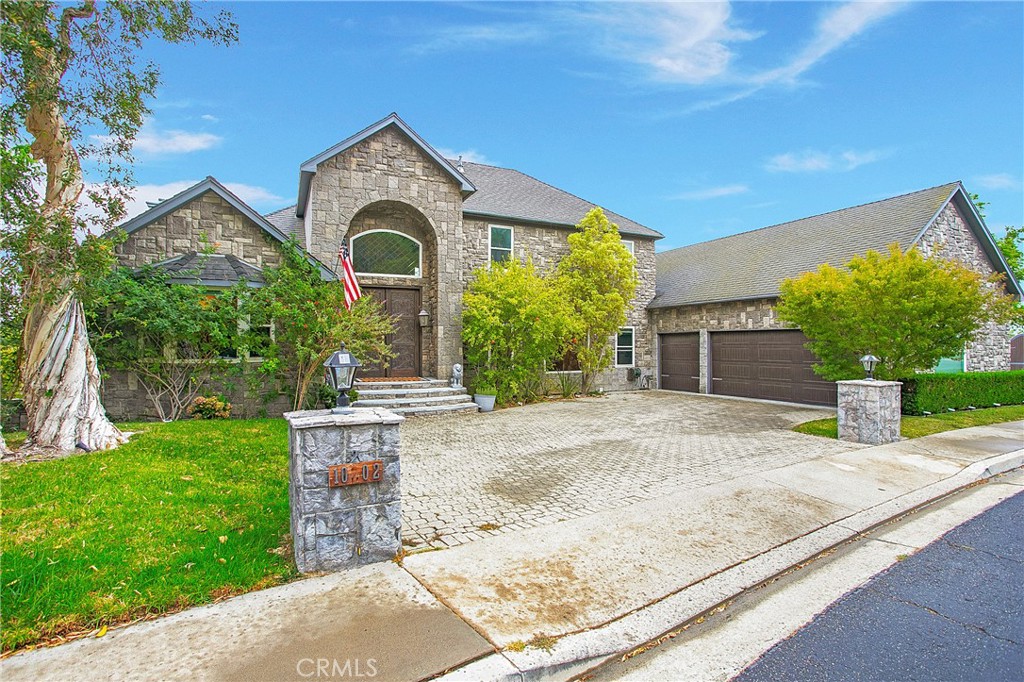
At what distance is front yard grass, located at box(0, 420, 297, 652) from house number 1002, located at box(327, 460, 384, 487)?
0.72 metres

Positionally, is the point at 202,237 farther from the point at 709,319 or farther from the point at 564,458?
the point at 709,319

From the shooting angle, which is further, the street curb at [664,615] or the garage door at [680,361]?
the garage door at [680,361]

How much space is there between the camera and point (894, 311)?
9.31 meters

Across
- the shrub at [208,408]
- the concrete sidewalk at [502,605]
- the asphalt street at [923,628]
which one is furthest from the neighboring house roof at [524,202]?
the asphalt street at [923,628]

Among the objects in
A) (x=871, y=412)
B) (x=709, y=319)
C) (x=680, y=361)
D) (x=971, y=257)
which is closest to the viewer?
(x=871, y=412)

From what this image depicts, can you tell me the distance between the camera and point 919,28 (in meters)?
9.02

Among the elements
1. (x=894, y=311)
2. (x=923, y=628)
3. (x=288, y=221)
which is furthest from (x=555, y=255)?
(x=923, y=628)

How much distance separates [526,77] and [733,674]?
45.9 feet

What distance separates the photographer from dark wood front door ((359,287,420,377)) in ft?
44.4

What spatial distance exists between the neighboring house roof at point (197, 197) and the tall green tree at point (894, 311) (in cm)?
1120

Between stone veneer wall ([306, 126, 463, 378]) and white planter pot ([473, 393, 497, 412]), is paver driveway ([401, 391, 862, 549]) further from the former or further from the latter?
stone veneer wall ([306, 126, 463, 378])

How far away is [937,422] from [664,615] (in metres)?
10.7

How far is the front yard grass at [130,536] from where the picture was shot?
9.37ft

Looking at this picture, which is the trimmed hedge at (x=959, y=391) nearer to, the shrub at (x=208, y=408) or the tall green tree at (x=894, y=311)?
the tall green tree at (x=894, y=311)
